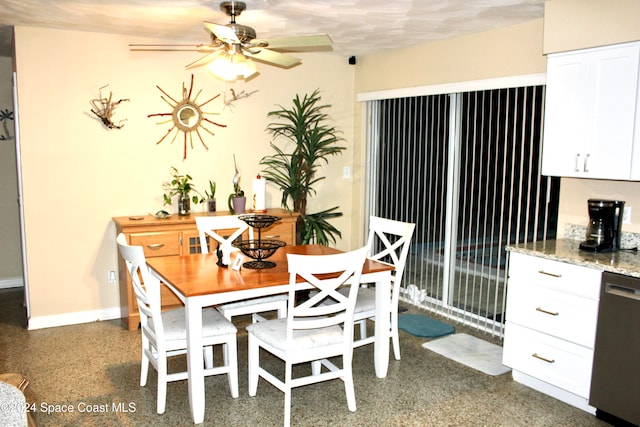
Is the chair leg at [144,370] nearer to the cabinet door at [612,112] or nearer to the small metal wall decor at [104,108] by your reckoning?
the small metal wall decor at [104,108]

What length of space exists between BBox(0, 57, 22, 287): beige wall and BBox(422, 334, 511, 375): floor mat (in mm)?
4476

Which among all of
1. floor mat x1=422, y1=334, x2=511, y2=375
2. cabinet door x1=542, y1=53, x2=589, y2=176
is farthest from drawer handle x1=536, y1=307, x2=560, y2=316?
cabinet door x1=542, y1=53, x2=589, y2=176

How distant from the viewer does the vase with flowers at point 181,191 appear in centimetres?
481

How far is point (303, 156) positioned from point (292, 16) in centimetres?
168

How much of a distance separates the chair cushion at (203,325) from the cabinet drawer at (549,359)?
181 cm

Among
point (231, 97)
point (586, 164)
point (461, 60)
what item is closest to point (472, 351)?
point (586, 164)

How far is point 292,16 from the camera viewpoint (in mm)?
3861

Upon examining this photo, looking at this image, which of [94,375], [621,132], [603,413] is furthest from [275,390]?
[621,132]

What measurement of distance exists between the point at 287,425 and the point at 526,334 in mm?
1623

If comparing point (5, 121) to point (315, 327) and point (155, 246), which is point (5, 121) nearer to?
point (155, 246)

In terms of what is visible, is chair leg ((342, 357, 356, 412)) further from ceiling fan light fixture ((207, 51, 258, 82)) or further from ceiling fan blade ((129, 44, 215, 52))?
ceiling fan blade ((129, 44, 215, 52))

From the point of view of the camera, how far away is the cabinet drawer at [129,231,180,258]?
4367mm

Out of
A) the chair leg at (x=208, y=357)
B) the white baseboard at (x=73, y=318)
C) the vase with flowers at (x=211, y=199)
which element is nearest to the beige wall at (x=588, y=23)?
the chair leg at (x=208, y=357)

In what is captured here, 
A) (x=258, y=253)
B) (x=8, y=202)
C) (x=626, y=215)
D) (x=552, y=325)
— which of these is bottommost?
(x=552, y=325)
